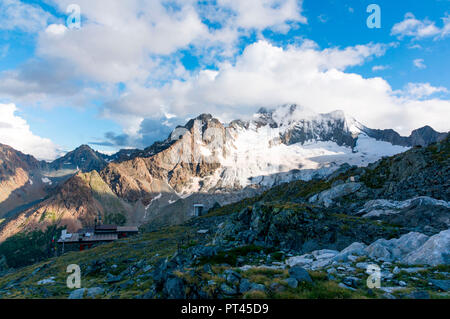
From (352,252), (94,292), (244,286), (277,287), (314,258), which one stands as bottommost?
(94,292)

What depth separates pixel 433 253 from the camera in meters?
18.6

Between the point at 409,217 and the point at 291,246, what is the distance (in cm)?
1692

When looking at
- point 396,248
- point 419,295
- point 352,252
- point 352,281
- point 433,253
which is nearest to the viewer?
point 419,295

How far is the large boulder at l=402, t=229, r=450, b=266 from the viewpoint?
1800 centimetres

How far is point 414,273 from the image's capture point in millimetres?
15828

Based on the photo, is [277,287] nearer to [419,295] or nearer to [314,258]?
[419,295]

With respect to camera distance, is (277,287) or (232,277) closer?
(277,287)

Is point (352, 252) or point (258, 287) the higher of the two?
point (258, 287)

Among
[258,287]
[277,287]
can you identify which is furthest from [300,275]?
[258,287]

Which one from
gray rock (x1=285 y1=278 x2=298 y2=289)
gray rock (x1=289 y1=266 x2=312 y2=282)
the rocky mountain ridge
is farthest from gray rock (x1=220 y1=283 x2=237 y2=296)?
gray rock (x1=289 y1=266 x2=312 y2=282)

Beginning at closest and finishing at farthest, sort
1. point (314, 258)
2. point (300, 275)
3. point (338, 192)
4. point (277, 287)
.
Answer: point (277, 287) → point (300, 275) → point (314, 258) → point (338, 192)

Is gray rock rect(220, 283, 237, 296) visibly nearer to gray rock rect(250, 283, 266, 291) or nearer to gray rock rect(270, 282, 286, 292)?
gray rock rect(250, 283, 266, 291)

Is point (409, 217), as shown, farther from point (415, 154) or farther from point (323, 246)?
point (415, 154)
